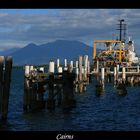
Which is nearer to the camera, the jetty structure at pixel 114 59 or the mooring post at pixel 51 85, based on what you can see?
the mooring post at pixel 51 85

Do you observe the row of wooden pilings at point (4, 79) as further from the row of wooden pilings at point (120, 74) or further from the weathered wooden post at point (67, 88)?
the row of wooden pilings at point (120, 74)

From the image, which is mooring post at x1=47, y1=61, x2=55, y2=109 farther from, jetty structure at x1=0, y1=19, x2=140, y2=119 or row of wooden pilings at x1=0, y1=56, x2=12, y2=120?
row of wooden pilings at x1=0, y1=56, x2=12, y2=120

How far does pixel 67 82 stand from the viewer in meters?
24.3

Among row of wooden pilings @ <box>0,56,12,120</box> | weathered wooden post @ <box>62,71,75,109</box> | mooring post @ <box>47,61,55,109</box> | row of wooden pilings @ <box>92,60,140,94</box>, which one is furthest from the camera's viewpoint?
row of wooden pilings @ <box>92,60,140,94</box>

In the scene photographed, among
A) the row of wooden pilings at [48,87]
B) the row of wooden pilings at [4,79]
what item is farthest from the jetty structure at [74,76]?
the row of wooden pilings at [4,79]

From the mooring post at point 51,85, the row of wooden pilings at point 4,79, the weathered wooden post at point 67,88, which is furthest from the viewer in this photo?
the mooring post at point 51,85

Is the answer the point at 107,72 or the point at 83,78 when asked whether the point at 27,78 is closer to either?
the point at 83,78

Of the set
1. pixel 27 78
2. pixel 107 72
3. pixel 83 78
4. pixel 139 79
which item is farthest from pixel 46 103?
pixel 139 79

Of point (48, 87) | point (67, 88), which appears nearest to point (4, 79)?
point (67, 88)

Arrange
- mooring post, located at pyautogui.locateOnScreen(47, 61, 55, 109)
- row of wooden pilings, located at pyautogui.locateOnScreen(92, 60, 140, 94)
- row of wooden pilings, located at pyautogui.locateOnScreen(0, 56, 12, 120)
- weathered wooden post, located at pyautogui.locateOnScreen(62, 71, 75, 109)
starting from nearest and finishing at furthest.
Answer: row of wooden pilings, located at pyautogui.locateOnScreen(0, 56, 12, 120) → weathered wooden post, located at pyautogui.locateOnScreen(62, 71, 75, 109) → mooring post, located at pyautogui.locateOnScreen(47, 61, 55, 109) → row of wooden pilings, located at pyautogui.locateOnScreen(92, 60, 140, 94)

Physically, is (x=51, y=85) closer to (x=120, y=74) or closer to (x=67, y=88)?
(x=67, y=88)

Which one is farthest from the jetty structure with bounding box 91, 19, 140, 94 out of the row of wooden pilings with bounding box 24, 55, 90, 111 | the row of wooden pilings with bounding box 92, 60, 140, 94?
the row of wooden pilings with bounding box 24, 55, 90, 111
